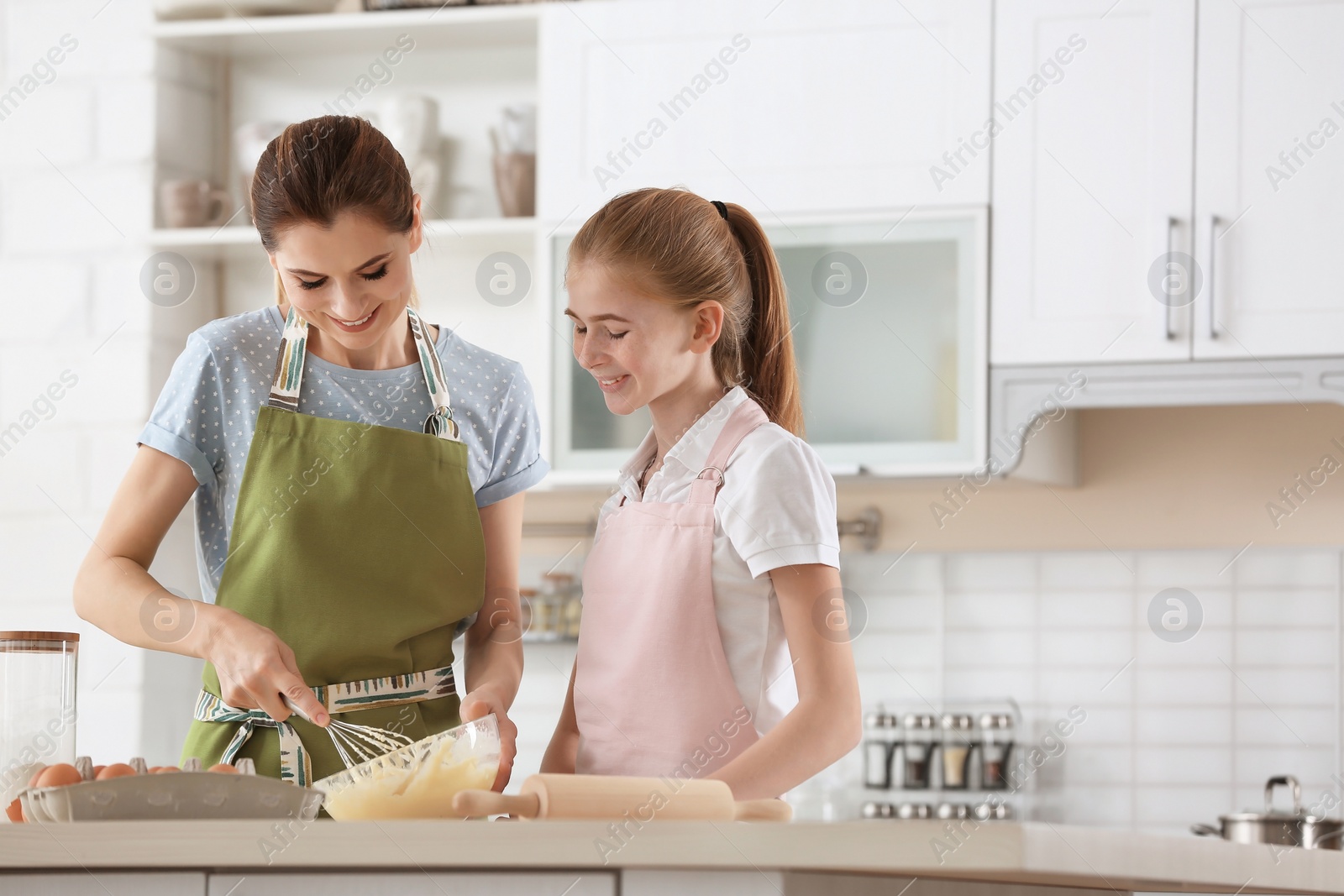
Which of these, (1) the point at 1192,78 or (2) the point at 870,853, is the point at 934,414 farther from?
(2) the point at 870,853

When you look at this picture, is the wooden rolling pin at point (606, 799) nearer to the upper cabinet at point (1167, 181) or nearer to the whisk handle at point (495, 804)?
the whisk handle at point (495, 804)

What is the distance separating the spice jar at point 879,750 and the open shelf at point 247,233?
1.00 meters

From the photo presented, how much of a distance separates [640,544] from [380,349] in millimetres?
317

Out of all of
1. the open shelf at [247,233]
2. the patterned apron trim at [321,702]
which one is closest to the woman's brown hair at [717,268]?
the patterned apron trim at [321,702]

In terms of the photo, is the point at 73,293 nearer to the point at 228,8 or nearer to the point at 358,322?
the point at 228,8

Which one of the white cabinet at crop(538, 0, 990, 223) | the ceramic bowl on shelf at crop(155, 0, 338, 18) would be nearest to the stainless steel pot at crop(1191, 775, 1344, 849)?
the white cabinet at crop(538, 0, 990, 223)

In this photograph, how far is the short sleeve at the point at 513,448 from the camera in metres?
1.31

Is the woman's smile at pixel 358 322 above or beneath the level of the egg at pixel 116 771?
above

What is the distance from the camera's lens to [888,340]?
7.28 ft

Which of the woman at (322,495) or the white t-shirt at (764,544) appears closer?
the white t-shirt at (764,544)

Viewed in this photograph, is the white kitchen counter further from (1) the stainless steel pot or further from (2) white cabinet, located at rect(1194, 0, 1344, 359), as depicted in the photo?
(2) white cabinet, located at rect(1194, 0, 1344, 359)

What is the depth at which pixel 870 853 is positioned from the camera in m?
0.65

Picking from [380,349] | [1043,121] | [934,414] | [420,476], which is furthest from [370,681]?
[1043,121]

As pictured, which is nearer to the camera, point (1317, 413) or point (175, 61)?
point (1317, 413)
